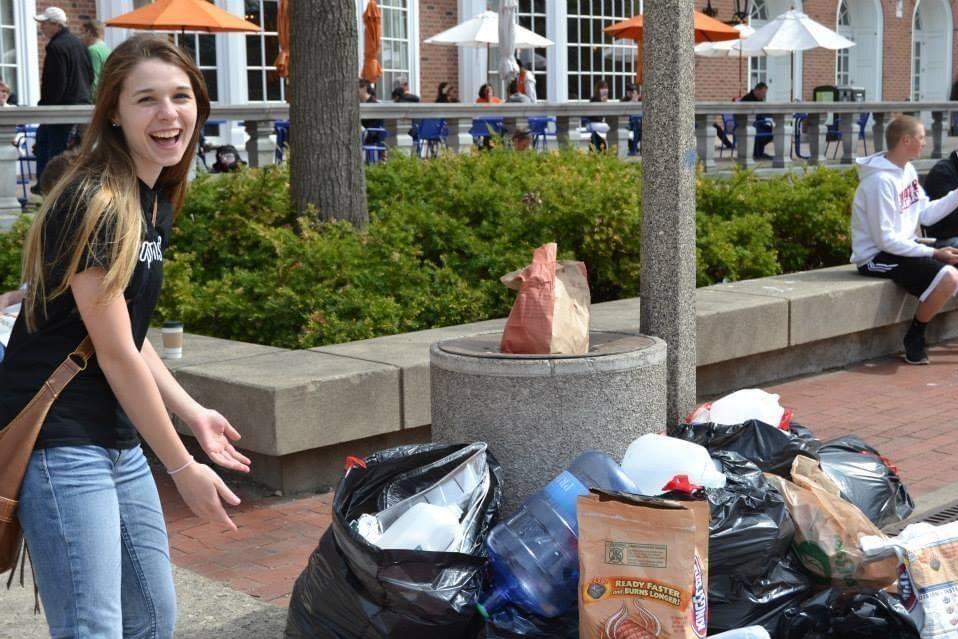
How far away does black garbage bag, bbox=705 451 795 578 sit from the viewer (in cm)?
385

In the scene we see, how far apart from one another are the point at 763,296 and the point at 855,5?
92.6ft

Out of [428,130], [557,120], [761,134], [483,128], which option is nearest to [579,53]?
[761,134]

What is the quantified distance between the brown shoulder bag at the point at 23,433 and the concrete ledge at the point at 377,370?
2.67m

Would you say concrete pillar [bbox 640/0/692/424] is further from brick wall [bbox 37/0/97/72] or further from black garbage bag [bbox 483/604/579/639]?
brick wall [bbox 37/0/97/72]

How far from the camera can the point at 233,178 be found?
8953 mm

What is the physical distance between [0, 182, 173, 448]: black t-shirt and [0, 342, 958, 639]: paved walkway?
1685 millimetres

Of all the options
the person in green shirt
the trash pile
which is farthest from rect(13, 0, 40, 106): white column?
the trash pile

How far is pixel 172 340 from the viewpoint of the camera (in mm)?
6016

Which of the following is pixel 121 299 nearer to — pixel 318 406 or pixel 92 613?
pixel 92 613

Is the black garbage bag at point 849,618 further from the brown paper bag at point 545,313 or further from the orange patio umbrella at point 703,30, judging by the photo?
the orange patio umbrella at point 703,30

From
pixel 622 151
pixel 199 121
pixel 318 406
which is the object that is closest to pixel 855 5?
pixel 622 151

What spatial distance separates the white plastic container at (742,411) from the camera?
16.4ft

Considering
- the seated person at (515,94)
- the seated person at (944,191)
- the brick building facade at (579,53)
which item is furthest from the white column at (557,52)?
the seated person at (944,191)

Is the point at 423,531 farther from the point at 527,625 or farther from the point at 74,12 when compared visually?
the point at 74,12
